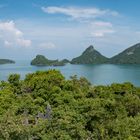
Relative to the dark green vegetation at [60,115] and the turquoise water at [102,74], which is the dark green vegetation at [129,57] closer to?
the turquoise water at [102,74]

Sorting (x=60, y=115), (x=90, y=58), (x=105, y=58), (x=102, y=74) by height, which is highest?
(x=105, y=58)

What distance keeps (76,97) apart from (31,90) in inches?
167

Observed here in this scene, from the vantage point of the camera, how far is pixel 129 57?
170 m

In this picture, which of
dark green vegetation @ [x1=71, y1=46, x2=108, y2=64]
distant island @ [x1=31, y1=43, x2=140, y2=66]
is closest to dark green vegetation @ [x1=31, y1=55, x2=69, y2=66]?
distant island @ [x1=31, y1=43, x2=140, y2=66]

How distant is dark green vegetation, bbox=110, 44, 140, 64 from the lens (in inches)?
6521

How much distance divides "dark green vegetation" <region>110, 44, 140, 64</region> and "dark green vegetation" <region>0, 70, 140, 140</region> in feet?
460

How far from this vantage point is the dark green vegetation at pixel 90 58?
6668 inches

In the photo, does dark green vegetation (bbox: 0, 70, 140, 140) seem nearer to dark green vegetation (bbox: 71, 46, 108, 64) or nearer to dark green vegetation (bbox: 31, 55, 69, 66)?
dark green vegetation (bbox: 31, 55, 69, 66)

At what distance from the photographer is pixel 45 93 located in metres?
23.0

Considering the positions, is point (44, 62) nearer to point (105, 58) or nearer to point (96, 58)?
point (96, 58)

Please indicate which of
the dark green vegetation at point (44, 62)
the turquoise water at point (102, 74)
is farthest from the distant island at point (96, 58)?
the turquoise water at point (102, 74)

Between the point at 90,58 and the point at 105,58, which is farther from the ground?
the point at 105,58

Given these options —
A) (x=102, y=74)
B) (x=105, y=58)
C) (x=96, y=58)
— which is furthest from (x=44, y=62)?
(x=102, y=74)

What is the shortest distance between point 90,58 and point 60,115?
155 metres
